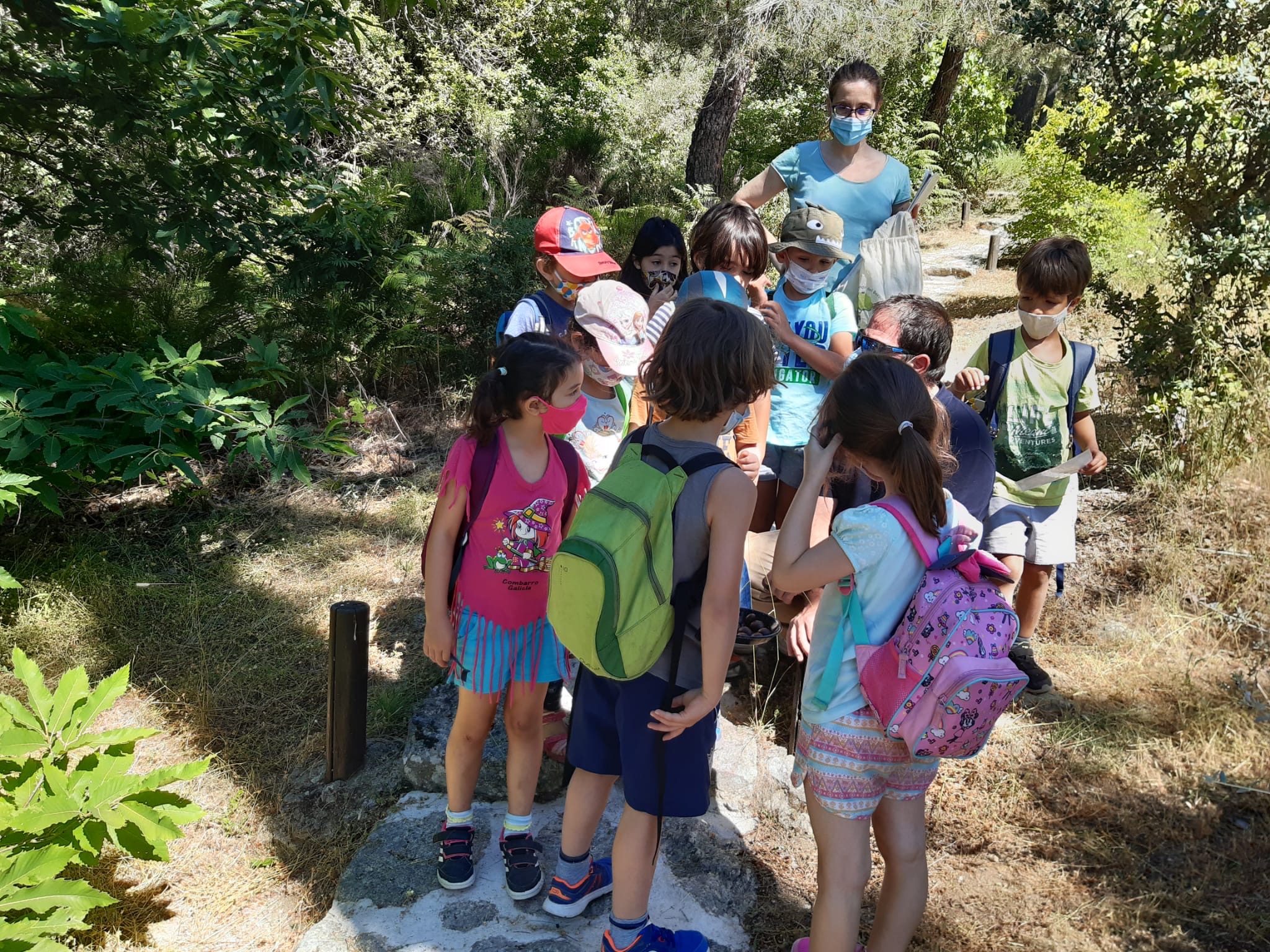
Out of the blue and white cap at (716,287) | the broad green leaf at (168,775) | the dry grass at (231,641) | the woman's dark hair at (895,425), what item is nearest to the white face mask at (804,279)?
the blue and white cap at (716,287)

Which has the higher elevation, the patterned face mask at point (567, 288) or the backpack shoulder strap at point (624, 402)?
the patterned face mask at point (567, 288)

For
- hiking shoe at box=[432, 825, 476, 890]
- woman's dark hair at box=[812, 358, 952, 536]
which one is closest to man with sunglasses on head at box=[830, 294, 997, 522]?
woman's dark hair at box=[812, 358, 952, 536]

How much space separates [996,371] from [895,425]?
5.38ft

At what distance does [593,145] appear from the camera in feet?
41.7

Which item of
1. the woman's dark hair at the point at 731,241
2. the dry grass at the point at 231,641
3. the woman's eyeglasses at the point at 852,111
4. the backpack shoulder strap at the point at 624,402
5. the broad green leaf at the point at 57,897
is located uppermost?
the woman's eyeglasses at the point at 852,111

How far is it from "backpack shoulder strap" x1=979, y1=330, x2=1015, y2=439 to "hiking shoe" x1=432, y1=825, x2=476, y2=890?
2.42 m

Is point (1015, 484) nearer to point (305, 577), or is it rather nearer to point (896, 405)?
point (896, 405)

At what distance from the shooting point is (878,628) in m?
2.12

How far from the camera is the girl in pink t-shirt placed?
2.46 m

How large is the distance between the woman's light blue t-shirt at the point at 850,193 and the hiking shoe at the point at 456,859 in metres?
2.49

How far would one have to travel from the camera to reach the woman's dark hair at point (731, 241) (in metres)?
3.14

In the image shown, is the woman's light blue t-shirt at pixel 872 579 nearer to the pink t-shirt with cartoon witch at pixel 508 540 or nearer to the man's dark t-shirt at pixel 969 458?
the man's dark t-shirt at pixel 969 458

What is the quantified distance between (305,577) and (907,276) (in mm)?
3500

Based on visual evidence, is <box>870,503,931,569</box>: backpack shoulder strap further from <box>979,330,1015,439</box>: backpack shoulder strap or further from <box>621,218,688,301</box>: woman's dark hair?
<box>621,218,688,301</box>: woman's dark hair
